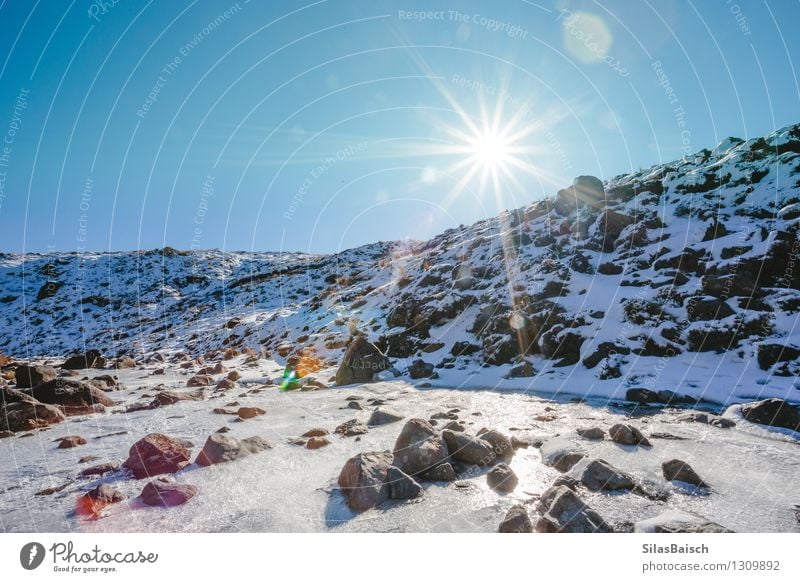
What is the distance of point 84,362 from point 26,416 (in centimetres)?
2063

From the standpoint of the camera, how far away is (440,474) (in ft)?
20.6

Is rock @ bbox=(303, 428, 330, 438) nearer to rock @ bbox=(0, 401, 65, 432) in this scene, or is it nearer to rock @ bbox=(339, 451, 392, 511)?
rock @ bbox=(339, 451, 392, 511)

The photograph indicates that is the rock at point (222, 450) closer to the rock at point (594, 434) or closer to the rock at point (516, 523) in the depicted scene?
the rock at point (516, 523)

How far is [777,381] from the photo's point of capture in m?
11.7

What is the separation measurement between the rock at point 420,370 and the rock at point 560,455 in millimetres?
10398

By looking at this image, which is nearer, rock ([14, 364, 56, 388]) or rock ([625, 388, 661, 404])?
rock ([625, 388, 661, 404])

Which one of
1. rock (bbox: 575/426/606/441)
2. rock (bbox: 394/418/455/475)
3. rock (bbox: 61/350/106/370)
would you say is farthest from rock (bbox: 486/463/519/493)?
rock (bbox: 61/350/106/370)

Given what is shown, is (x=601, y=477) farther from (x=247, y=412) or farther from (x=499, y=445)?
(x=247, y=412)

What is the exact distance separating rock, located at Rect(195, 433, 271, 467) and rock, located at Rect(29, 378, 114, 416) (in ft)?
23.2

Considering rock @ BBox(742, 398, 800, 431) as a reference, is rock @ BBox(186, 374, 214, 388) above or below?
below

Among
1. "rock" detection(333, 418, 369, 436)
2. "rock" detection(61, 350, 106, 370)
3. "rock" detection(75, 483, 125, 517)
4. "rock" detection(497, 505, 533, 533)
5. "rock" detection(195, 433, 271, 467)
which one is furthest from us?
"rock" detection(61, 350, 106, 370)

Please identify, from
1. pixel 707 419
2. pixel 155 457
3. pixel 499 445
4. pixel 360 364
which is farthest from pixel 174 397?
pixel 707 419

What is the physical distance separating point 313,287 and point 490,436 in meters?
54.9

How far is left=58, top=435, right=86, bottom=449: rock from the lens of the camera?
25.4ft
